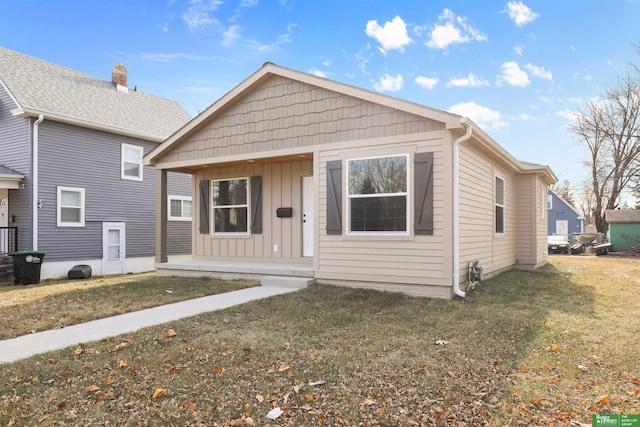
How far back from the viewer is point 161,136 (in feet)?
46.3

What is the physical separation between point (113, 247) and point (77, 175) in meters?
2.40

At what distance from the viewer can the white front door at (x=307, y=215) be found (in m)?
9.14

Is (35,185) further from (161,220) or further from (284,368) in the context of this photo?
(284,368)

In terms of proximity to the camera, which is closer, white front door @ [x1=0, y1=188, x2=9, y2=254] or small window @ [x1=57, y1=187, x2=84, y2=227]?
white front door @ [x1=0, y1=188, x2=9, y2=254]

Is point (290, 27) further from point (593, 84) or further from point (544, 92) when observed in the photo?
point (593, 84)

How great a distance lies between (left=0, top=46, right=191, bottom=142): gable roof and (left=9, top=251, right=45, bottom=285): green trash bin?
3.63m

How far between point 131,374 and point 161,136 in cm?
1188

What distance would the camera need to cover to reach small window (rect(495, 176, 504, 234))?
9.93 metres

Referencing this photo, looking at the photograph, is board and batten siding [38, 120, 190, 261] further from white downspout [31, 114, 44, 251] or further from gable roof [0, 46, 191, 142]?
gable roof [0, 46, 191, 142]

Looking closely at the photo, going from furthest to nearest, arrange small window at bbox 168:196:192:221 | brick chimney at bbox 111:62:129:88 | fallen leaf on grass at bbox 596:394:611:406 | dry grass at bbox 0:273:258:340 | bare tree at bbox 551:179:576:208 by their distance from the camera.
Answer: bare tree at bbox 551:179:576:208
brick chimney at bbox 111:62:129:88
small window at bbox 168:196:192:221
dry grass at bbox 0:273:258:340
fallen leaf on grass at bbox 596:394:611:406

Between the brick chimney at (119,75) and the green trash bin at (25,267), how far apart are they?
792 centimetres

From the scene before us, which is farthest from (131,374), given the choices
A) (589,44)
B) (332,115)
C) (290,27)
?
(589,44)

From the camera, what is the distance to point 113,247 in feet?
Result: 42.7

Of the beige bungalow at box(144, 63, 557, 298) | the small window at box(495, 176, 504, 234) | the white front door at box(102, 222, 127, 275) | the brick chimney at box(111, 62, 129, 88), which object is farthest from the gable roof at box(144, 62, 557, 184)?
the brick chimney at box(111, 62, 129, 88)
